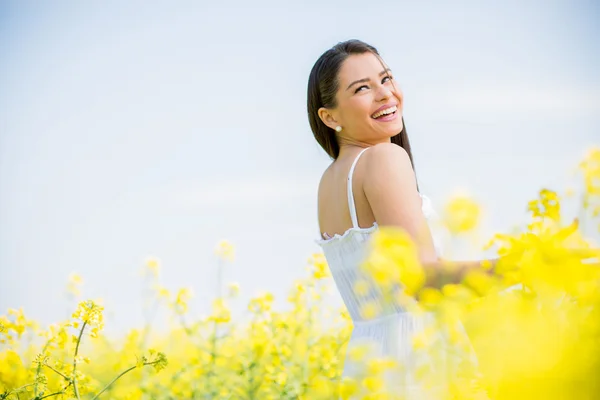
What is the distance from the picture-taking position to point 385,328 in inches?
64.7

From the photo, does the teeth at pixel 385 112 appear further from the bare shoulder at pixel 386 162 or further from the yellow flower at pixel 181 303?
the yellow flower at pixel 181 303

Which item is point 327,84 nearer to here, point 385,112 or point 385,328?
point 385,112

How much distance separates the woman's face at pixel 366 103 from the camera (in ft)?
6.07

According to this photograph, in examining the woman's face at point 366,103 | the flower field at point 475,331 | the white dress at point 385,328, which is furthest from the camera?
the woman's face at point 366,103

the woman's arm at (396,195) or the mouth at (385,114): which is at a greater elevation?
the mouth at (385,114)

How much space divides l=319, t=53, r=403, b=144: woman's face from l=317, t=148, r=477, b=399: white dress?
18cm

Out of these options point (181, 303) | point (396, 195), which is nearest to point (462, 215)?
point (396, 195)

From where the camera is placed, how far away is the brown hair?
6.39ft

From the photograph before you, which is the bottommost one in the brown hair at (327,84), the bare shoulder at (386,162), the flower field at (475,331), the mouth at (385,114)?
the flower field at (475,331)

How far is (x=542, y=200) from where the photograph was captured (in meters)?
1.37

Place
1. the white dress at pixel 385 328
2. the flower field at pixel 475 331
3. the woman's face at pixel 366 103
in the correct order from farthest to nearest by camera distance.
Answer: the woman's face at pixel 366 103
the white dress at pixel 385 328
the flower field at pixel 475 331

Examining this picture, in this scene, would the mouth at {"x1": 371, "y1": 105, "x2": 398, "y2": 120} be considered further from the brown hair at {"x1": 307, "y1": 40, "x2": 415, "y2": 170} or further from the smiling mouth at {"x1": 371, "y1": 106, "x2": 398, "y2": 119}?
the brown hair at {"x1": 307, "y1": 40, "x2": 415, "y2": 170}

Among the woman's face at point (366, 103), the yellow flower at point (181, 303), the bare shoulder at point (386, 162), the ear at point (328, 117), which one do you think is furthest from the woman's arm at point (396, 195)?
the yellow flower at point (181, 303)

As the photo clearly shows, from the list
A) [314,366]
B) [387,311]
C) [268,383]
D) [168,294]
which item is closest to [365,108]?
[387,311]
